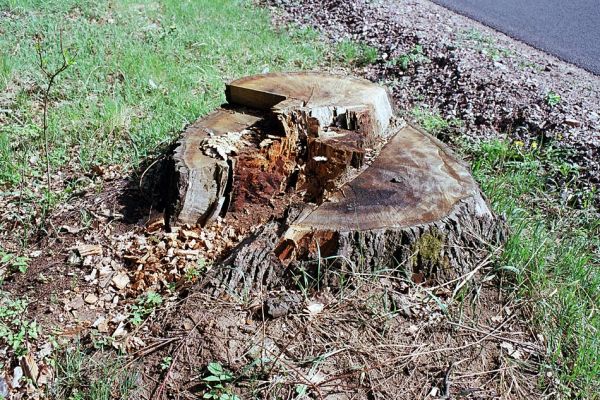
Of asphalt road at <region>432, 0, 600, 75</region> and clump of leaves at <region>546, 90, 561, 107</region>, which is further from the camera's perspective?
asphalt road at <region>432, 0, 600, 75</region>

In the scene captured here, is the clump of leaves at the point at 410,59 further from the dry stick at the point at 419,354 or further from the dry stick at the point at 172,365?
the dry stick at the point at 172,365

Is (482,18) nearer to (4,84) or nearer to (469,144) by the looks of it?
(469,144)

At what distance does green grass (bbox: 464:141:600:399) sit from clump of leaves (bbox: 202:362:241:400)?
1.31m

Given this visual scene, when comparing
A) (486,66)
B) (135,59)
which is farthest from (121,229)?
(486,66)

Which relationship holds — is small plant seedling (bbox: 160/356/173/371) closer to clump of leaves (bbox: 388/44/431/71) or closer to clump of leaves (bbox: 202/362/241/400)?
clump of leaves (bbox: 202/362/241/400)

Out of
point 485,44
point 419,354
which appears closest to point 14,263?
point 419,354

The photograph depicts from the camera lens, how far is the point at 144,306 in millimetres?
2582

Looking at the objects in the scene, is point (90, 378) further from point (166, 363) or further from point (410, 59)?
point (410, 59)

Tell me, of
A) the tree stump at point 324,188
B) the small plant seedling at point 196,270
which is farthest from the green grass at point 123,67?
the small plant seedling at point 196,270

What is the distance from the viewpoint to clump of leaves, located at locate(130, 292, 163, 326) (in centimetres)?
252

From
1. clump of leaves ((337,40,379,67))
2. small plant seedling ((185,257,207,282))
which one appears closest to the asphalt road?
clump of leaves ((337,40,379,67))

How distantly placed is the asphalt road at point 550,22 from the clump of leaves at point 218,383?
17.3 feet

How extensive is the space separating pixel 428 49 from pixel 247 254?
4037mm

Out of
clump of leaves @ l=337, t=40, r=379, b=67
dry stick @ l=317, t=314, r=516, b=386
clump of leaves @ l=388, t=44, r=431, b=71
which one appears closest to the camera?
dry stick @ l=317, t=314, r=516, b=386
